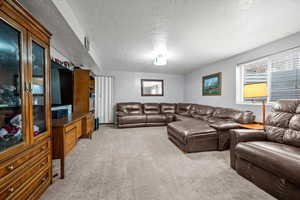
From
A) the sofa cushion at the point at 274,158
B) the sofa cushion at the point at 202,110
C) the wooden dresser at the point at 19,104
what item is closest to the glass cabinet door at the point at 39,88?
the wooden dresser at the point at 19,104

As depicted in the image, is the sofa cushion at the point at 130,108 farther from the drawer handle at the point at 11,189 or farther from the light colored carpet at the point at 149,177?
the drawer handle at the point at 11,189

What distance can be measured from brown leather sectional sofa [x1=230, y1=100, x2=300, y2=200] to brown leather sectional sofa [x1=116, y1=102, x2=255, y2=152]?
2.23 feet

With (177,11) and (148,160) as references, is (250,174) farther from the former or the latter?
(177,11)

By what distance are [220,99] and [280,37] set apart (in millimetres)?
2091

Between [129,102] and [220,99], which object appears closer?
[220,99]

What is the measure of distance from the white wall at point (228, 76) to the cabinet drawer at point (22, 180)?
4.12m

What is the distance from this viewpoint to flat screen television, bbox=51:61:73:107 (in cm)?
233

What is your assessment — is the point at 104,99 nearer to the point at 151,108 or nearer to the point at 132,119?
the point at 132,119

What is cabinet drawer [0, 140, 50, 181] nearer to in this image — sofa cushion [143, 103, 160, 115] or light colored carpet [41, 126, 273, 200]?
light colored carpet [41, 126, 273, 200]

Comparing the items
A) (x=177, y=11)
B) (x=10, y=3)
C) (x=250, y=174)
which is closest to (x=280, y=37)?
(x=177, y=11)

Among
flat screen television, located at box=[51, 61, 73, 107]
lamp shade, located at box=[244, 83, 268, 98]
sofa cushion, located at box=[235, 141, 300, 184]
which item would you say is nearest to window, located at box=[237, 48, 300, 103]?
lamp shade, located at box=[244, 83, 268, 98]

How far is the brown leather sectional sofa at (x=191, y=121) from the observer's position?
2631 mm

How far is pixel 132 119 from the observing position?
4.80 metres

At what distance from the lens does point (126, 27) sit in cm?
213
